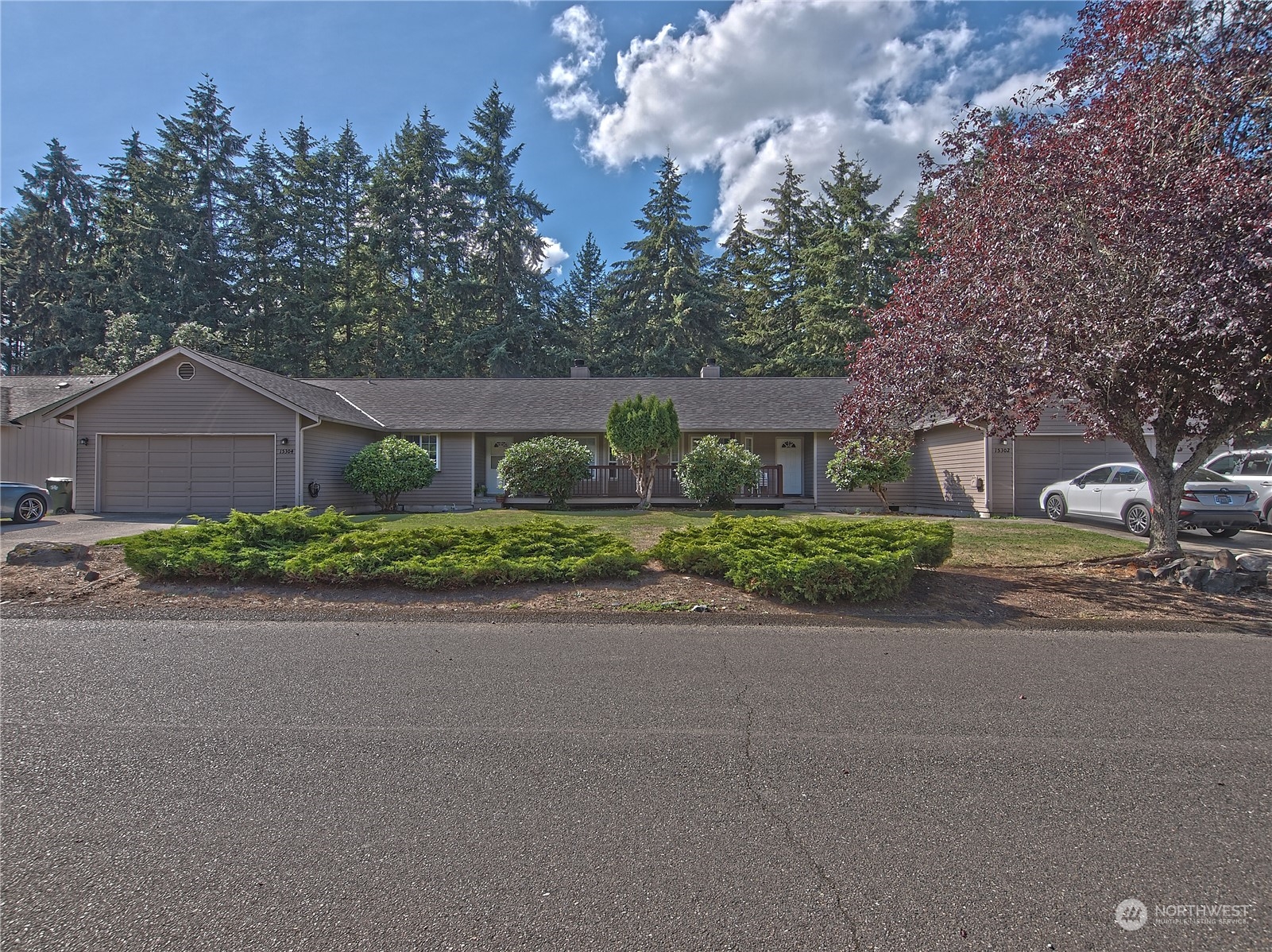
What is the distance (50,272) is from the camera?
38.9 meters

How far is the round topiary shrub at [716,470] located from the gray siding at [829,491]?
3012 mm

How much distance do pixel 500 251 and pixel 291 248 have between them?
41.7ft

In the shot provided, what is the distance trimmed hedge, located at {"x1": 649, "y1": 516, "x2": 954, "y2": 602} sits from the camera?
670cm

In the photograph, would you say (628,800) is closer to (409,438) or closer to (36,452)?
(409,438)

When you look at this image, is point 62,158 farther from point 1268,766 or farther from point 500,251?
point 1268,766

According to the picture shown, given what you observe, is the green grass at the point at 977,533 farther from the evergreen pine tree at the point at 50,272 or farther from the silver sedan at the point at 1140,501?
the evergreen pine tree at the point at 50,272

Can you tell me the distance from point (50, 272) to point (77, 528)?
36883mm

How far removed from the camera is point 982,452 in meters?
16.4

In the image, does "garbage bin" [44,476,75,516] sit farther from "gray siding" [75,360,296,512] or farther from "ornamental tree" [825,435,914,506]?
"ornamental tree" [825,435,914,506]

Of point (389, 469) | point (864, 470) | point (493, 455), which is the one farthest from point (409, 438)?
point (864, 470)

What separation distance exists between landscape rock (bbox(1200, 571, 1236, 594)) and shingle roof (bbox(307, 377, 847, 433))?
38.1 ft

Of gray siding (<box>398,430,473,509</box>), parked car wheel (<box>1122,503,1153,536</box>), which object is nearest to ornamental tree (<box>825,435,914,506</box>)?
parked car wheel (<box>1122,503,1153,536</box>)

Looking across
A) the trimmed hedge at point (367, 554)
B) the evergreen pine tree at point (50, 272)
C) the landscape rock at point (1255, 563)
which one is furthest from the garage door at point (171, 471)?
the evergreen pine tree at point (50, 272)

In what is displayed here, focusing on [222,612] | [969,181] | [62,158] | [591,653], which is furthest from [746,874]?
[62,158]
